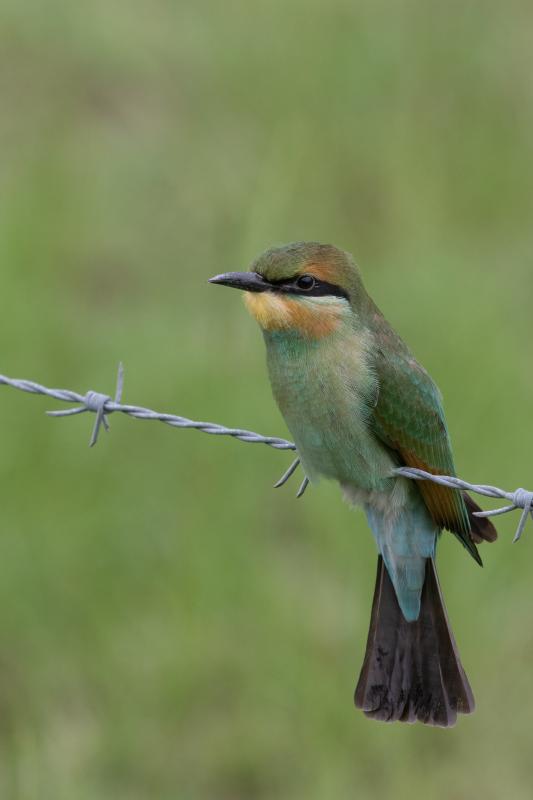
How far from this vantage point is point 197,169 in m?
6.94

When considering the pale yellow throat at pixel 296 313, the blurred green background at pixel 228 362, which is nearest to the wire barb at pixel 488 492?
the pale yellow throat at pixel 296 313

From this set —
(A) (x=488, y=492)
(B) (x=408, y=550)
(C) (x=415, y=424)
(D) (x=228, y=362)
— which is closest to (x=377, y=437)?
(C) (x=415, y=424)

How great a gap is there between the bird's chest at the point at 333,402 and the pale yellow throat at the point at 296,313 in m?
0.03

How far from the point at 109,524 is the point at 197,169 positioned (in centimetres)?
265

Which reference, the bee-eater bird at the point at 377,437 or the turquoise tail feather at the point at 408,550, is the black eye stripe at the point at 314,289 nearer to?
the bee-eater bird at the point at 377,437

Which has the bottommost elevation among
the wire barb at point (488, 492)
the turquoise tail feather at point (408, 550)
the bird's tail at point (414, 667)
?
the bird's tail at point (414, 667)

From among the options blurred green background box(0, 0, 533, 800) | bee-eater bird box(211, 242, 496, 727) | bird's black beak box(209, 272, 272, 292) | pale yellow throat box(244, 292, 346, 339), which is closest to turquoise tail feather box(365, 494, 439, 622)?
bee-eater bird box(211, 242, 496, 727)

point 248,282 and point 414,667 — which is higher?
point 248,282

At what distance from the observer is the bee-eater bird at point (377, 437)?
10.0 ft

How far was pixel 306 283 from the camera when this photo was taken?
3.10 m

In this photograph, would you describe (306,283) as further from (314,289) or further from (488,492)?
(488,492)

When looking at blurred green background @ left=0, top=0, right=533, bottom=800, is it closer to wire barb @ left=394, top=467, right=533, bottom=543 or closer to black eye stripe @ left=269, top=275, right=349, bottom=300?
wire barb @ left=394, top=467, right=533, bottom=543

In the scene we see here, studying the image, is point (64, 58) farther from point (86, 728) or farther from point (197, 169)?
point (86, 728)

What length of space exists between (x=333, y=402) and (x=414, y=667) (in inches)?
21.9
